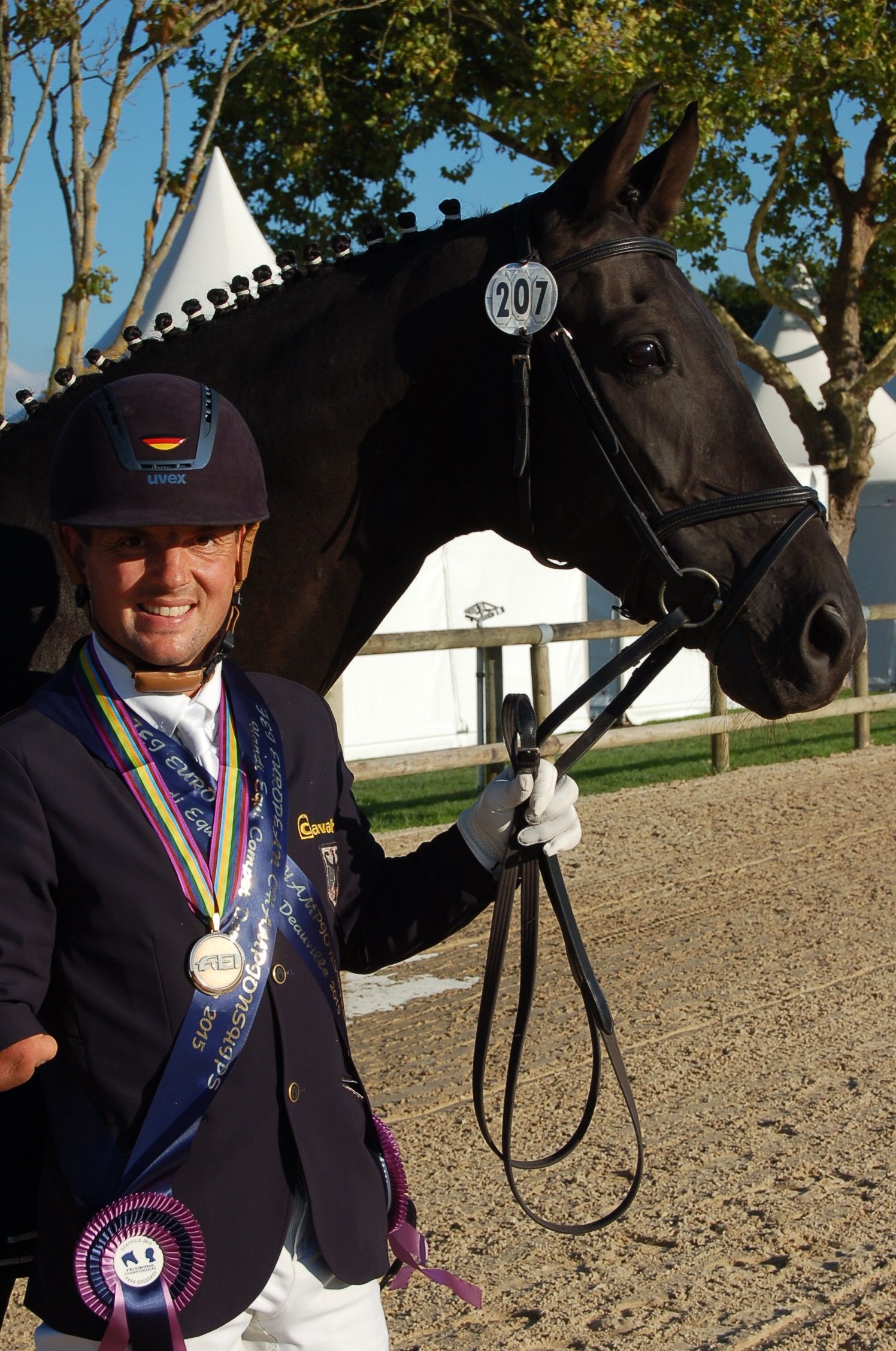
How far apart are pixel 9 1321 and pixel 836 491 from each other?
40.2ft

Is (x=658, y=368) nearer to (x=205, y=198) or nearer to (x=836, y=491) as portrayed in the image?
(x=205, y=198)

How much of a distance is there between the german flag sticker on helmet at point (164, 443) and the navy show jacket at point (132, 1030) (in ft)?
1.15

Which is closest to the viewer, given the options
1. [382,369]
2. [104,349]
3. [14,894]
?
[14,894]

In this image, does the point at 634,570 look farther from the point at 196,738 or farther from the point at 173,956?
the point at 173,956

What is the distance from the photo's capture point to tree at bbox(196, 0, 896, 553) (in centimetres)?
1067

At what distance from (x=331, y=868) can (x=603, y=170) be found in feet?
4.23

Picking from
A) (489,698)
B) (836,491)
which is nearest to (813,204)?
(836,491)

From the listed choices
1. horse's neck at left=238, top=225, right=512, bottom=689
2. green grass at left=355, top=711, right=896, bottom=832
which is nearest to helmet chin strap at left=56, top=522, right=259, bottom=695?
horse's neck at left=238, top=225, right=512, bottom=689

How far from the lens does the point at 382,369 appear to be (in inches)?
85.7

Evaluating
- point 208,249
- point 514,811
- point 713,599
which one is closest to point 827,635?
point 713,599

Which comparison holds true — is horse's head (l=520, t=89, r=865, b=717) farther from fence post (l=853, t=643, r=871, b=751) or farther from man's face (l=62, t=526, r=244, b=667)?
fence post (l=853, t=643, r=871, b=751)

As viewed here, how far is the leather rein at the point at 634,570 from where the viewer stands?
181 cm

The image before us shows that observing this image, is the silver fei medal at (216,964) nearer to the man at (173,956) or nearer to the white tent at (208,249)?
the man at (173,956)

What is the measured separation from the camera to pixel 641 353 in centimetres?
206
